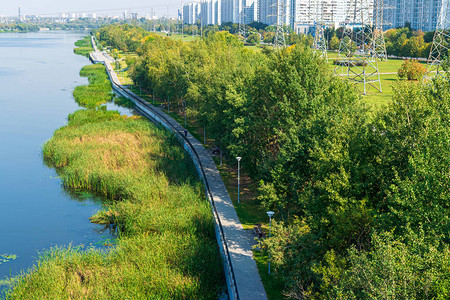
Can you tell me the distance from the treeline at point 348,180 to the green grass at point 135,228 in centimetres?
477

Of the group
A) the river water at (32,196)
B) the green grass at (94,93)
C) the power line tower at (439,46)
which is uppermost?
the power line tower at (439,46)

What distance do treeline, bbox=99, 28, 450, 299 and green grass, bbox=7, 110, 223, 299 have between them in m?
4.77

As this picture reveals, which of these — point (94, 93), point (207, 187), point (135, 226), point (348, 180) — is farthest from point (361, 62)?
point (348, 180)

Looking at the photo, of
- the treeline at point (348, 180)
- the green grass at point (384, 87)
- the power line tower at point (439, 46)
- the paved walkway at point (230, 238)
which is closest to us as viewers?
Result: the treeline at point (348, 180)

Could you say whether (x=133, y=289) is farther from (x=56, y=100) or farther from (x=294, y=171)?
(x=56, y=100)

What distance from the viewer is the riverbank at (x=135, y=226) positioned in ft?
77.5

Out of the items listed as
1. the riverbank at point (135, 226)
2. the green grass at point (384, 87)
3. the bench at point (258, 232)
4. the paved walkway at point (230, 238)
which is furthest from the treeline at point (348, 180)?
the green grass at point (384, 87)

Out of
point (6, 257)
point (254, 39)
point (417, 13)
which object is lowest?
Answer: point (6, 257)

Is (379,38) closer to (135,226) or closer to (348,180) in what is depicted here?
(135,226)

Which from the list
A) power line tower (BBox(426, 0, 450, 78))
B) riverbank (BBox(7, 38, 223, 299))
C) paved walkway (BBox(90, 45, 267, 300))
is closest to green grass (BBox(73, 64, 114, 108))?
riverbank (BBox(7, 38, 223, 299))

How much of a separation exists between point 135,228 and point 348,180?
14.7 metres

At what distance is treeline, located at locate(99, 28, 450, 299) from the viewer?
1509 centimetres

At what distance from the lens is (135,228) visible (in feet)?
99.3

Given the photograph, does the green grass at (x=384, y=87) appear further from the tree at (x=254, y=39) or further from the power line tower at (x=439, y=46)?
the tree at (x=254, y=39)
